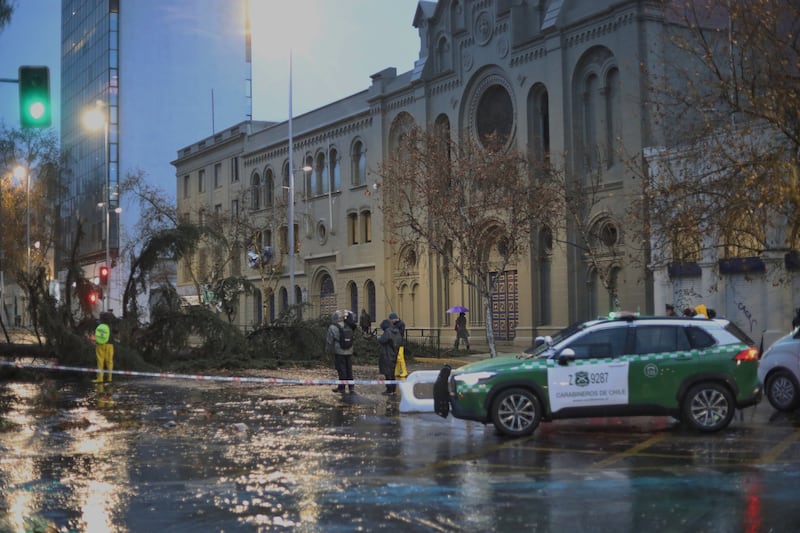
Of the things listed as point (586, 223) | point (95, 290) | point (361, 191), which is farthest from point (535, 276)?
point (95, 290)

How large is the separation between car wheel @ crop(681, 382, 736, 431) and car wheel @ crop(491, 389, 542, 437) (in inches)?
86.0

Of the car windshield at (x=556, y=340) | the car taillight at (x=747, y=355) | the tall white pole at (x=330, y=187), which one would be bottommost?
the car taillight at (x=747, y=355)

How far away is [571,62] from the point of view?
38656 mm

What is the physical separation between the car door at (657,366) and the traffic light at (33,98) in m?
10.3

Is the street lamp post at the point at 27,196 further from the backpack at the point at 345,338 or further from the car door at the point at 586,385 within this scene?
the car door at the point at 586,385

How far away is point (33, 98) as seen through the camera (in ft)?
51.8

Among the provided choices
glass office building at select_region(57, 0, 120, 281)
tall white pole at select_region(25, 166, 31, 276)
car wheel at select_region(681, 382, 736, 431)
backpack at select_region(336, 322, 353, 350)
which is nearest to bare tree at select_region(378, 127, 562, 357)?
backpack at select_region(336, 322, 353, 350)

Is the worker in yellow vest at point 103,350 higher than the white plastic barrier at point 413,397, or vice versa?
the worker in yellow vest at point 103,350

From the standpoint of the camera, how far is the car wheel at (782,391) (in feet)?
52.9

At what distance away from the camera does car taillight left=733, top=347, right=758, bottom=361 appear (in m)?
13.6

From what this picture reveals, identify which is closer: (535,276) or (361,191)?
(535,276)

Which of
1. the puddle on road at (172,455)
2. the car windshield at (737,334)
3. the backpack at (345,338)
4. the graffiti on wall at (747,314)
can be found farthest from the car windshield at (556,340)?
the graffiti on wall at (747,314)

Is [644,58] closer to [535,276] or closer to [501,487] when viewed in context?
[535,276]

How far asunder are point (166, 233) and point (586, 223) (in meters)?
16.5
